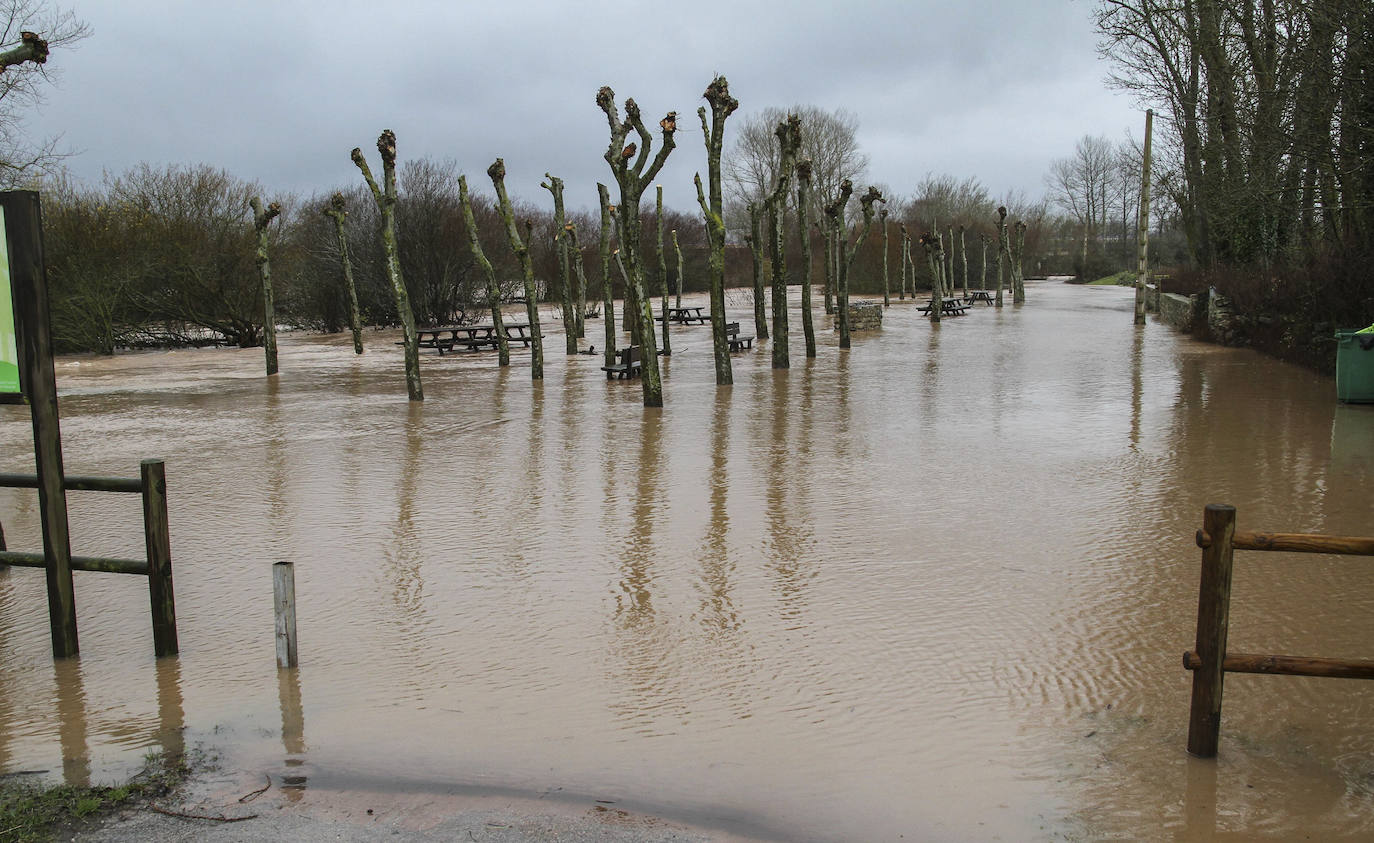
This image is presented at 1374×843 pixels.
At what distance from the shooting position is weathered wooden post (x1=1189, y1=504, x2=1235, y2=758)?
13.1ft

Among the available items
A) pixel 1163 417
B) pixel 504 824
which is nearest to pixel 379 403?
pixel 1163 417

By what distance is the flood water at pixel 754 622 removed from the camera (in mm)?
4172

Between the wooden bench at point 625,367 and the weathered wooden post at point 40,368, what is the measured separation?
1311 centimetres

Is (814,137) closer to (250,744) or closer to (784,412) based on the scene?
(784,412)

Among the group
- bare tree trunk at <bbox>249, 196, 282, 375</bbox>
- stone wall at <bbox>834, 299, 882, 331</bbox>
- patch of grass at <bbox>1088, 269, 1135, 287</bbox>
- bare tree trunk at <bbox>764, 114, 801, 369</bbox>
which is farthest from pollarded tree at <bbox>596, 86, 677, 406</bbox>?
patch of grass at <bbox>1088, 269, 1135, 287</bbox>

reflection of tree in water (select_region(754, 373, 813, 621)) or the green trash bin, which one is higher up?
the green trash bin

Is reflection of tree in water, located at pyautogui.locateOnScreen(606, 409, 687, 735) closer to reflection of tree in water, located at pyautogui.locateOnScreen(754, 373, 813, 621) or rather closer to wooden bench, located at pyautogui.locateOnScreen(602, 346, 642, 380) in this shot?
reflection of tree in water, located at pyautogui.locateOnScreen(754, 373, 813, 621)

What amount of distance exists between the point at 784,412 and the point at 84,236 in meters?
23.3

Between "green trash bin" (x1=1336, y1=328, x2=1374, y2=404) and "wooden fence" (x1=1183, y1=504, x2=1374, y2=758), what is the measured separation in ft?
33.7

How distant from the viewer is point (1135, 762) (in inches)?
166

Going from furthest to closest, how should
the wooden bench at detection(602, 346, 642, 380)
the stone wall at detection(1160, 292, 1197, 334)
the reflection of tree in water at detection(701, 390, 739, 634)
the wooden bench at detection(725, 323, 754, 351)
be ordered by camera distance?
1. the stone wall at detection(1160, 292, 1197, 334)
2. the wooden bench at detection(725, 323, 754, 351)
3. the wooden bench at detection(602, 346, 642, 380)
4. the reflection of tree in water at detection(701, 390, 739, 634)

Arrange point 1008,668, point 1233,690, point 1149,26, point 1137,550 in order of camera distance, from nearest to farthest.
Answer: point 1233,690 → point 1008,668 → point 1137,550 → point 1149,26

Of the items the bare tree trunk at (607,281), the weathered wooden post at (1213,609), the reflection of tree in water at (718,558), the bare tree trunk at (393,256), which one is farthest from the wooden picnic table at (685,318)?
the weathered wooden post at (1213,609)

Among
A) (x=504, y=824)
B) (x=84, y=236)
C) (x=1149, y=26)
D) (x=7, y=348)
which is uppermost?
(x=1149, y=26)
